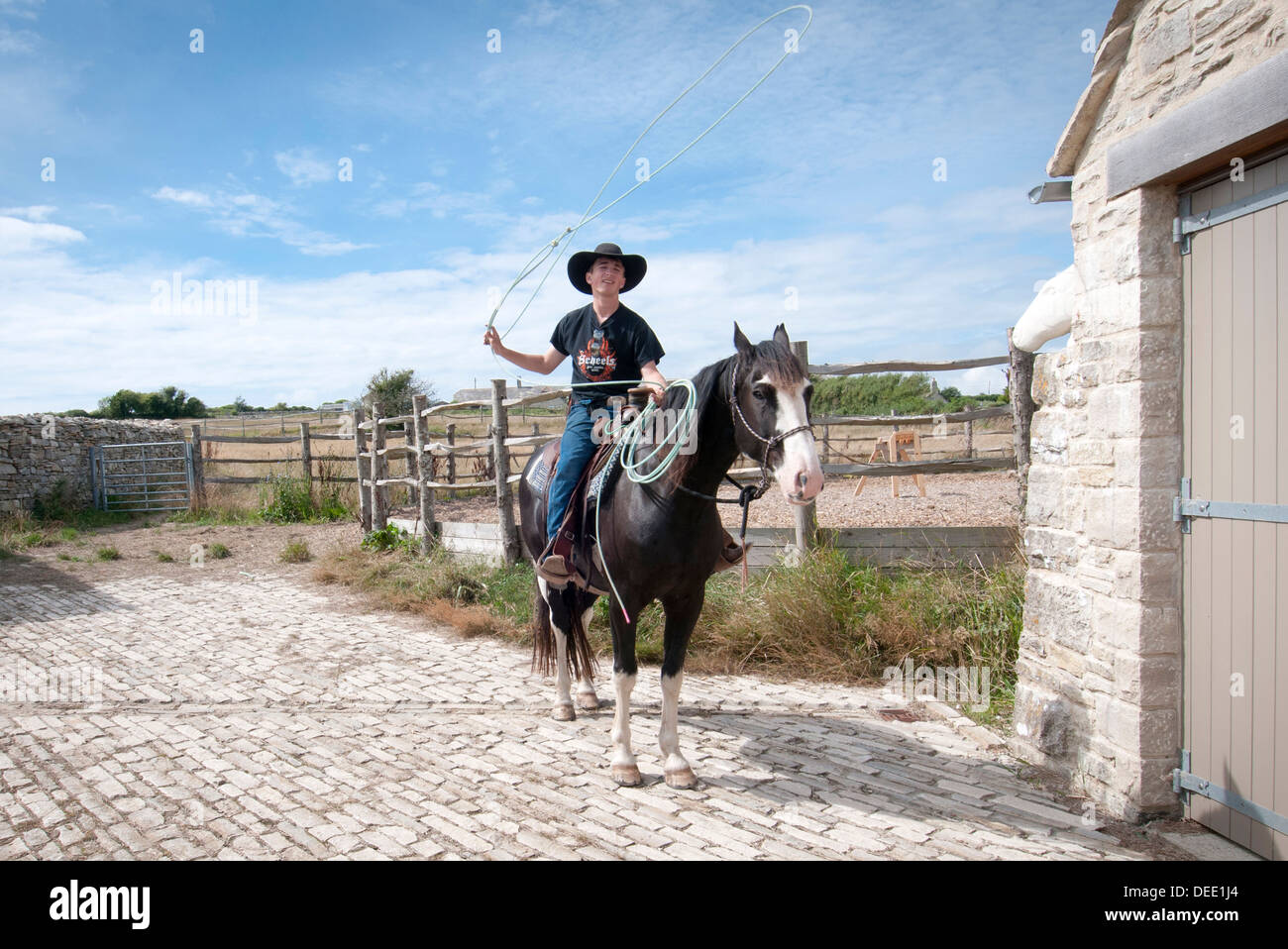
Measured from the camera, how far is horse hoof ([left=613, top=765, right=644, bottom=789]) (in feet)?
12.6

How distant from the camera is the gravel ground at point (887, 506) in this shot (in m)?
9.37

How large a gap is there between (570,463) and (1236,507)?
3178 millimetres

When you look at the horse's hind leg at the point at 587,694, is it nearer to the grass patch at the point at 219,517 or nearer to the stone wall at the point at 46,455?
the grass patch at the point at 219,517

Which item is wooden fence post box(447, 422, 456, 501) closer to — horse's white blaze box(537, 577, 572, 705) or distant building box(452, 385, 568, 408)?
distant building box(452, 385, 568, 408)

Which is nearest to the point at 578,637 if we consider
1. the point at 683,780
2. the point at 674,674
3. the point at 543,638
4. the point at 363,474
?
the point at 543,638

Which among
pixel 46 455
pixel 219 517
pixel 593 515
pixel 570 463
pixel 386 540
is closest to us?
pixel 593 515

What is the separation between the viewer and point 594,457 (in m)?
4.46

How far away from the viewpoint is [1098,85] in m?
3.59

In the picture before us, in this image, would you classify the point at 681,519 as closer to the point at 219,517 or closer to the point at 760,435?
the point at 760,435

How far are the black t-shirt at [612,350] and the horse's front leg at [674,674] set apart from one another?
140cm

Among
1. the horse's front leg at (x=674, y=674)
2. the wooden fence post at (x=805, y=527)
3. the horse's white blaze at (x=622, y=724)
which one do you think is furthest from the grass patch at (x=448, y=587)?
the horse's front leg at (x=674, y=674)

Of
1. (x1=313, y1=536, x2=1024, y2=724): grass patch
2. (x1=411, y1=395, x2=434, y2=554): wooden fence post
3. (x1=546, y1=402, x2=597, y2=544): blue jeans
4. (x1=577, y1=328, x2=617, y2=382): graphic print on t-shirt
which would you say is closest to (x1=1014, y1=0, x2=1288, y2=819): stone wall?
(x1=313, y1=536, x2=1024, y2=724): grass patch
